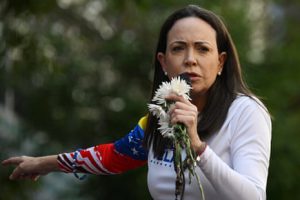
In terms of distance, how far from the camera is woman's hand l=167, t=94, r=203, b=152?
290 cm

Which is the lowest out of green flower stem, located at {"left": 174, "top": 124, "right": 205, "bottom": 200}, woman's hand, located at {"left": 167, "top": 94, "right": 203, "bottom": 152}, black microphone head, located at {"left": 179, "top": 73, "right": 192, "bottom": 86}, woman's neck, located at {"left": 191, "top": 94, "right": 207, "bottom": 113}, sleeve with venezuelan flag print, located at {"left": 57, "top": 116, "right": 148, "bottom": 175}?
sleeve with venezuelan flag print, located at {"left": 57, "top": 116, "right": 148, "bottom": 175}

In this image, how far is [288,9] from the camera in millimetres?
21000

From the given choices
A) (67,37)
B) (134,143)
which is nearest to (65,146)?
(67,37)

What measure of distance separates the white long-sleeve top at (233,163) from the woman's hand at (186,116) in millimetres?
54

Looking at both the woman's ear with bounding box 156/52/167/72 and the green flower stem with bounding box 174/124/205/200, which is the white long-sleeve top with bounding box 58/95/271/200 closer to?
the green flower stem with bounding box 174/124/205/200

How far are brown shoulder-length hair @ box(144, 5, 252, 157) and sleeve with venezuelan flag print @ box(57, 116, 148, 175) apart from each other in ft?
0.80

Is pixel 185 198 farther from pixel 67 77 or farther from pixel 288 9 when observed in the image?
pixel 288 9

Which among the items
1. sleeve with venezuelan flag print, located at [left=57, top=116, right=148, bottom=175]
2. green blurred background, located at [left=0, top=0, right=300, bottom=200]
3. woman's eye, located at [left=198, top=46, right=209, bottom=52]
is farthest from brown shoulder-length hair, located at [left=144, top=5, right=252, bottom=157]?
green blurred background, located at [left=0, top=0, right=300, bottom=200]

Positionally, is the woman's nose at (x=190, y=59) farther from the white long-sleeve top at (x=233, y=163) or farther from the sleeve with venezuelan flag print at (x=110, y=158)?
the sleeve with venezuelan flag print at (x=110, y=158)

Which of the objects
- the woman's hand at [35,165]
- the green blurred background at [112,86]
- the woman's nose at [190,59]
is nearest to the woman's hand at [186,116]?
the woman's nose at [190,59]

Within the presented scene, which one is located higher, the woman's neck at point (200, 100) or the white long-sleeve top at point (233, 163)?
the woman's neck at point (200, 100)

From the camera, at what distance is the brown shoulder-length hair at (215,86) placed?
338 cm

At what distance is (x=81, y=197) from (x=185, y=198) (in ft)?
43.0

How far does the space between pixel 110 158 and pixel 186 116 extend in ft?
3.81
